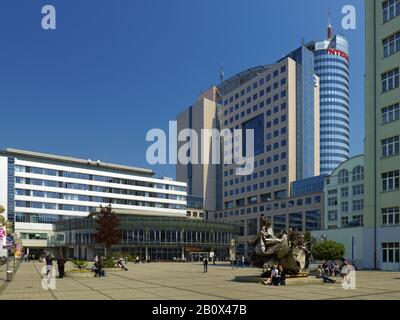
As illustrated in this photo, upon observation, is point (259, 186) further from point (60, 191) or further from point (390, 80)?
point (390, 80)

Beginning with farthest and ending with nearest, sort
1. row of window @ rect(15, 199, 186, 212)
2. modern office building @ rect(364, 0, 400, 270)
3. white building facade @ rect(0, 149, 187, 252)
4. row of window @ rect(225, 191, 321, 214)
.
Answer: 1. row of window @ rect(225, 191, 321, 214)
2. row of window @ rect(15, 199, 186, 212)
3. white building facade @ rect(0, 149, 187, 252)
4. modern office building @ rect(364, 0, 400, 270)

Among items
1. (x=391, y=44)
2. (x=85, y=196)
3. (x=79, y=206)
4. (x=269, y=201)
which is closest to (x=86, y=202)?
(x=85, y=196)

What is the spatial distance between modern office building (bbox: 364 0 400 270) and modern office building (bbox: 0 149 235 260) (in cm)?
5397

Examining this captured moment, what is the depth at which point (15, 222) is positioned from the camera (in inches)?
4705

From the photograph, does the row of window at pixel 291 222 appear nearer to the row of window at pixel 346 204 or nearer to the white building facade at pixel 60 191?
the row of window at pixel 346 204

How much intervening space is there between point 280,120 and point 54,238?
70.8m

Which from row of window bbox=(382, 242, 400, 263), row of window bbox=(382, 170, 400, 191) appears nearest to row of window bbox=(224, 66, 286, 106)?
row of window bbox=(382, 170, 400, 191)

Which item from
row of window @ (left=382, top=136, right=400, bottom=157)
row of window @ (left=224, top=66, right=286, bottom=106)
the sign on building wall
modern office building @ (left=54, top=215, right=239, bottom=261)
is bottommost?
modern office building @ (left=54, top=215, right=239, bottom=261)

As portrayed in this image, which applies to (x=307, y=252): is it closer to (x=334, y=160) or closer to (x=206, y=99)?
(x=334, y=160)

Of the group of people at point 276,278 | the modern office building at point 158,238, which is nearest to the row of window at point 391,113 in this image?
the group of people at point 276,278

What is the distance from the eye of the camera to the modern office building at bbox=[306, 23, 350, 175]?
510 ft

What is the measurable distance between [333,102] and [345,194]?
60901mm

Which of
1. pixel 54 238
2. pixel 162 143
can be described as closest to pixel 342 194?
pixel 162 143

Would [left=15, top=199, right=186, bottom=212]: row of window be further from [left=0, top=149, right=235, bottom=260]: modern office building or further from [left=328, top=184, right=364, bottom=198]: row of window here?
[left=328, top=184, right=364, bottom=198]: row of window
